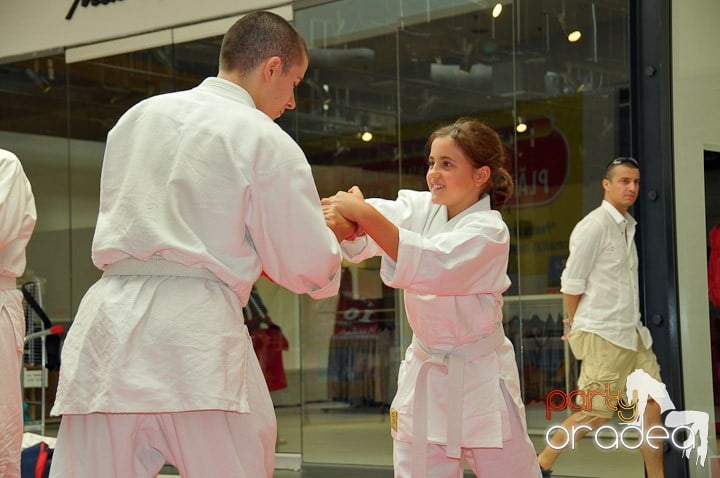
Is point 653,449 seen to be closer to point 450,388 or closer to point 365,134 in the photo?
point 450,388

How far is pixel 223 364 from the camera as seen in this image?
224 centimetres

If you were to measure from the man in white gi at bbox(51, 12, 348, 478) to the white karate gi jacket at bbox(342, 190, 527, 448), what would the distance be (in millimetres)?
626

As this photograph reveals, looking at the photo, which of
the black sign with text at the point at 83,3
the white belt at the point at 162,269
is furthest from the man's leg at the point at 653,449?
the black sign with text at the point at 83,3

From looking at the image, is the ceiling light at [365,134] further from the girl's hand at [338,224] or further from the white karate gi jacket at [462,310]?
the girl's hand at [338,224]

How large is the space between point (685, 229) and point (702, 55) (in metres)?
0.82

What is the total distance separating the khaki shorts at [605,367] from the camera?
5.17 m

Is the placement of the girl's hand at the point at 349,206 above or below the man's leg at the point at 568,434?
above

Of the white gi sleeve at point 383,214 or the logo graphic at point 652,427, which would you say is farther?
the logo graphic at point 652,427

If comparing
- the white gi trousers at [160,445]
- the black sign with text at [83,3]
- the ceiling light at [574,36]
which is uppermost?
the black sign with text at [83,3]

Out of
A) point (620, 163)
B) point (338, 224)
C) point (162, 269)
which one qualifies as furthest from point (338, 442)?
point (162, 269)

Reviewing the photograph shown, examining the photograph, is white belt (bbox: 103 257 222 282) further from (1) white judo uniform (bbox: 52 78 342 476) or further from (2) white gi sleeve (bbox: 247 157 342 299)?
(2) white gi sleeve (bbox: 247 157 342 299)

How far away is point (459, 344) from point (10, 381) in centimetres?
200

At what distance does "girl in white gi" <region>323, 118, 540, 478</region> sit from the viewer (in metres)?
3.01

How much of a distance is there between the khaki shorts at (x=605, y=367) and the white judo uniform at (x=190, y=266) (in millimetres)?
3155
